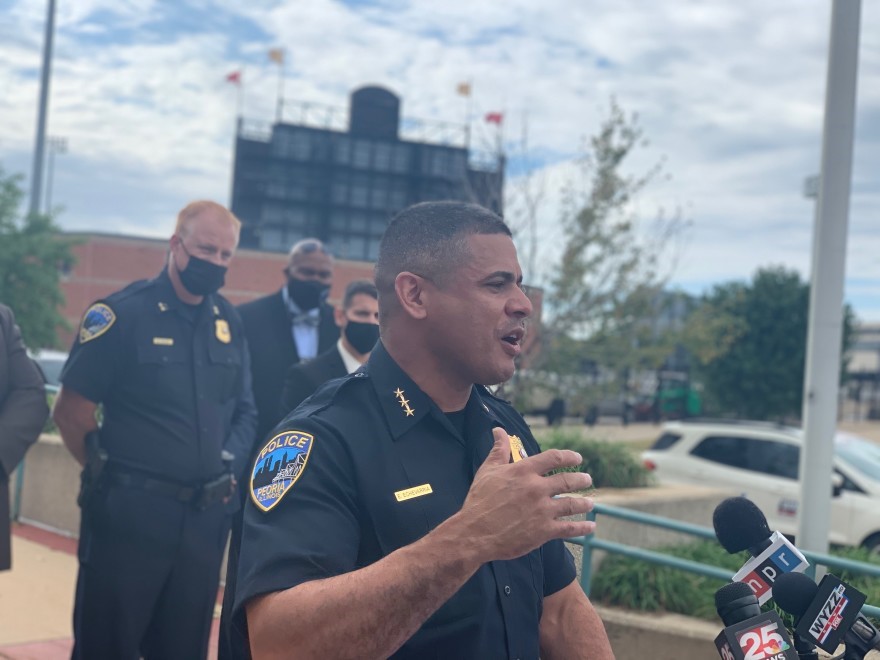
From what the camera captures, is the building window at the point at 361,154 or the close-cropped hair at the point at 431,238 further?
the building window at the point at 361,154

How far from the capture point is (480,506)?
1.58 metres

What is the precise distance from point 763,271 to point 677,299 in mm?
30082

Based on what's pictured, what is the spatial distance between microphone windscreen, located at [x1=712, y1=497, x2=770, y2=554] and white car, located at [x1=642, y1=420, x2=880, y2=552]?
936 centimetres

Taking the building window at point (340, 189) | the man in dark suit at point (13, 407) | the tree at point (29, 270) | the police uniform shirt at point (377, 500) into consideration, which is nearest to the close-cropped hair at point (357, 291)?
the man in dark suit at point (13, 407)

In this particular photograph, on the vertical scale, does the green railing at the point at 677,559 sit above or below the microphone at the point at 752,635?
below

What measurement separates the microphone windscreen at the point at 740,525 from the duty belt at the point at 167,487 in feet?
8.16

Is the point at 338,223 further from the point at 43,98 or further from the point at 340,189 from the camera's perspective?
the point at 43,98

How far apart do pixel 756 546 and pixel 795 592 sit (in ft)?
0.62

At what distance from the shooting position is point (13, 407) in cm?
384

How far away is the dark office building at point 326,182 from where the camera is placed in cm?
6066

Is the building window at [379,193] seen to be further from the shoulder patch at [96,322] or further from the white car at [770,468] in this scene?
the shoulder patch at [96,322]

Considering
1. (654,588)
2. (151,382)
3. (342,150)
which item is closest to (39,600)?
(151,382)

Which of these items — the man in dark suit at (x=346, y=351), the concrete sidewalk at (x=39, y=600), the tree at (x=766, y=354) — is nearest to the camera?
the man in dark suit at (x=346, y=351)

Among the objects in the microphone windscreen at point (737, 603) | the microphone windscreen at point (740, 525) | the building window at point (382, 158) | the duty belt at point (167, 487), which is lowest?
the duty belt at point (167, 487)
